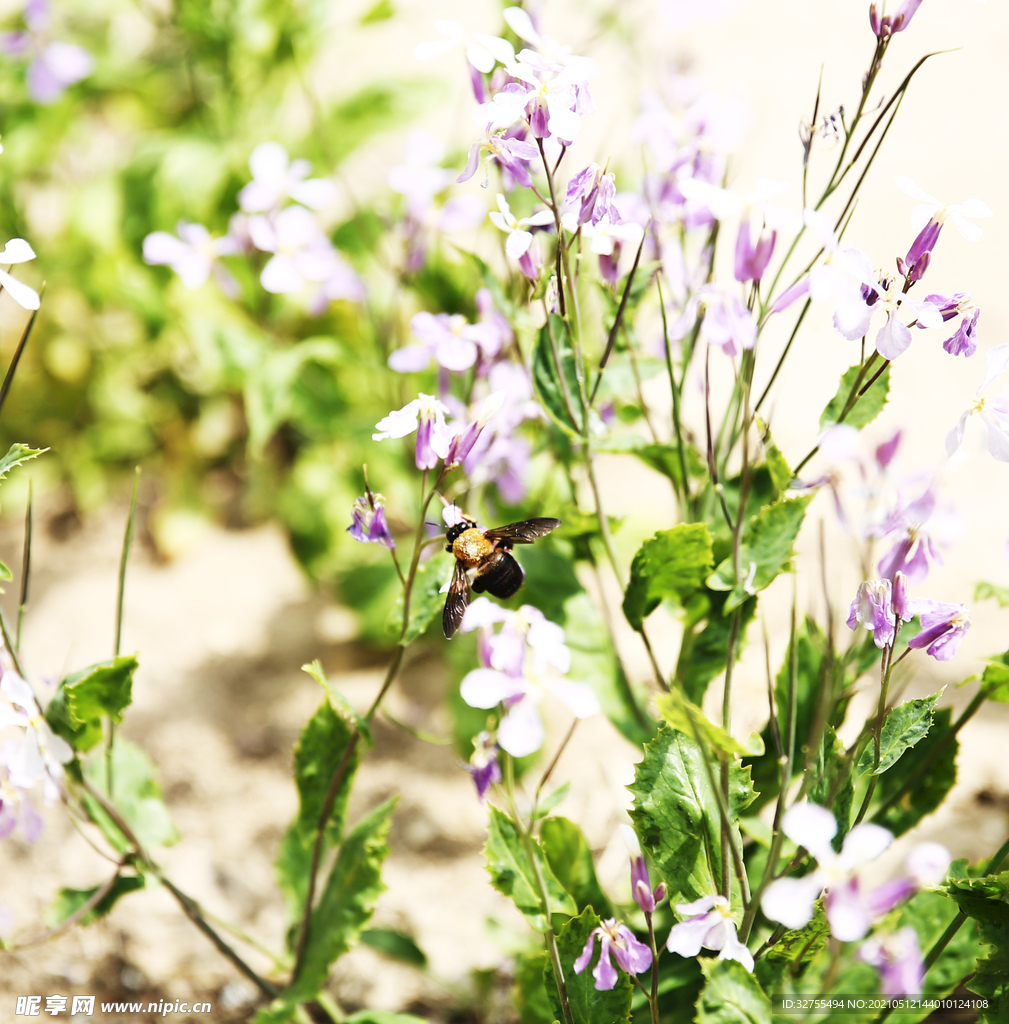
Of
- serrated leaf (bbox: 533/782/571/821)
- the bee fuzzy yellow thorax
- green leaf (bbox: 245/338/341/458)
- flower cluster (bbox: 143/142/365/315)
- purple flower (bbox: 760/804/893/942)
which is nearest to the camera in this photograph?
purple flower (bbox: 760/804/893/942)

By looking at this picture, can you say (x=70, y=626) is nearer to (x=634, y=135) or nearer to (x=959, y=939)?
(x=634, y=135)

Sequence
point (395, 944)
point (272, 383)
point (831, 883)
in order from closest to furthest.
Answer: point (831, 883)
point (395, 944)
point (272, 383)

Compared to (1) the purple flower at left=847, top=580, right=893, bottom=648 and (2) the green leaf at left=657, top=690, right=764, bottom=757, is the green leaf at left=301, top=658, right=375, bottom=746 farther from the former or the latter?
(1) the purple flower at left=847, top=580, right=893, bottom=648

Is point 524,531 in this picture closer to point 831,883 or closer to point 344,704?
point 344,704

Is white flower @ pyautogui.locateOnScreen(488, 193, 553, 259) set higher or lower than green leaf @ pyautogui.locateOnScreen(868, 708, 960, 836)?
higher

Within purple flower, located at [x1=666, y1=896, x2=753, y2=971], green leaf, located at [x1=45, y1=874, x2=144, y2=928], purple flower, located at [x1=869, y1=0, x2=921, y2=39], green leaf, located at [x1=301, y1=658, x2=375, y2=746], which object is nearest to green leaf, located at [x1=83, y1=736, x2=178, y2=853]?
green leaf, located at [x1=45, y1=874, x2=144, y2=928]

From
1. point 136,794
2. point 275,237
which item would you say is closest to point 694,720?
point 136,794

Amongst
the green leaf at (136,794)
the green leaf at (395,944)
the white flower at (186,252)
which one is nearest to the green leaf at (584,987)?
the green leaf at (395,944)
